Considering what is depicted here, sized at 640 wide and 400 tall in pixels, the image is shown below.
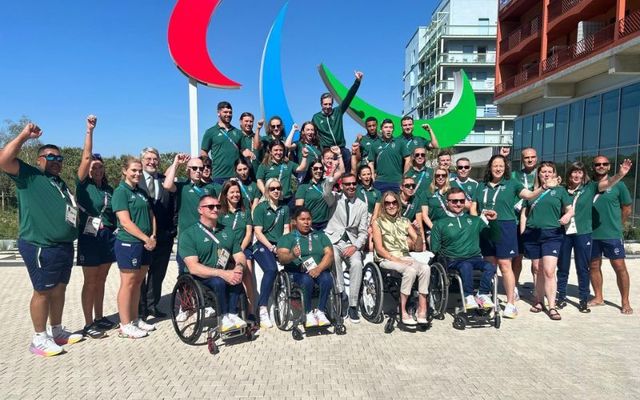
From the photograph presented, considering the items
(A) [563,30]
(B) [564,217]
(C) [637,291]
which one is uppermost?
(A) [563,30]

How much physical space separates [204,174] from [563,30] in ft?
65.5

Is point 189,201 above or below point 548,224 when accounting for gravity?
above

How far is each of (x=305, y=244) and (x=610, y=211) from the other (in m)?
3.60

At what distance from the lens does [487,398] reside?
2.73 m

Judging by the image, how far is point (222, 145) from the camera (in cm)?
536

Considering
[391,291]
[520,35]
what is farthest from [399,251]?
[520,35]

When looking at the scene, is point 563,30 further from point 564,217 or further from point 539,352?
point 539,352

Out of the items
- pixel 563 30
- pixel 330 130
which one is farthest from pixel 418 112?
pixel 330 130

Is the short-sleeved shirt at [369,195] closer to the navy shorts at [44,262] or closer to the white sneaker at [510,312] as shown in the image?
the white sneaker at [510,312]

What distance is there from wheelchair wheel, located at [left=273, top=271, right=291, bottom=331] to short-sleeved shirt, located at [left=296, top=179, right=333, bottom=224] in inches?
31.3

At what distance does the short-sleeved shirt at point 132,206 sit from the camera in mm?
3617

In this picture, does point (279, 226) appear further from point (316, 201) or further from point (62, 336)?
point (62, 336)

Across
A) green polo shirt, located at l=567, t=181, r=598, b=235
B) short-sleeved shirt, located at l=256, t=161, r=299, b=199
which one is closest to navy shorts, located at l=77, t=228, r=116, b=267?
short-sleeved shirt, located at l=256, t=161, r=299, b=199

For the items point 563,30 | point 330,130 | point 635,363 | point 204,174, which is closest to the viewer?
point 635,363
